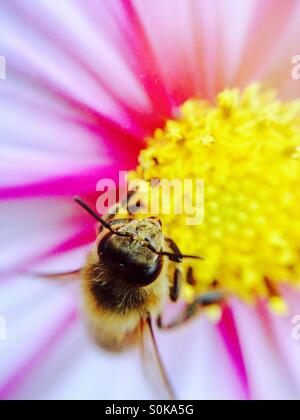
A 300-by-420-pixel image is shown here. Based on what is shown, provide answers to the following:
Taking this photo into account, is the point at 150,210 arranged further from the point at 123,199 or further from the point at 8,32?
the point at 8,32

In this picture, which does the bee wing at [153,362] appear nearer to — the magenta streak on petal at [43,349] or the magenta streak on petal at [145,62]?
the magenta streak on petal at [43,349]

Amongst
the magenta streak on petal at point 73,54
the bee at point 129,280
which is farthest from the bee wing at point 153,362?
the magenta streak on petal at point 73,54

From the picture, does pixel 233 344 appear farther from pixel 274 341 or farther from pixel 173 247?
pixel 173 247

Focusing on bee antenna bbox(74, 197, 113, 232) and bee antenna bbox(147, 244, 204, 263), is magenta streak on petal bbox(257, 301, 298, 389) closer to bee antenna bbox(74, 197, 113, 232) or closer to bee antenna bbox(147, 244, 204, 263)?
bee antenna bbox(147, 244, 204, 263)

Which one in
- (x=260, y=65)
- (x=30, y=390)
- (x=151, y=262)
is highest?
(x=260, y=65)

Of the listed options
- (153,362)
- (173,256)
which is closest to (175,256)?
(173,256)

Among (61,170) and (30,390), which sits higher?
(61,170)

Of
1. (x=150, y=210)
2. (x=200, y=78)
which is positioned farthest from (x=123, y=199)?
(x=200, y=78)
